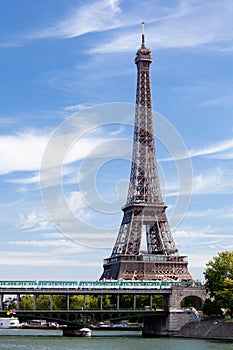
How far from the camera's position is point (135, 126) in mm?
161750

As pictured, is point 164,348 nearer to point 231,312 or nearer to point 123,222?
point 231,312

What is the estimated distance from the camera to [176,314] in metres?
108

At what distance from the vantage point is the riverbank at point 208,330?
93.0 m

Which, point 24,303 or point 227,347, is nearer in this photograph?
point 227,347

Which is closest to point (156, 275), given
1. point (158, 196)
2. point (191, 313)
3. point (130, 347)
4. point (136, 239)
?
point (136, 239)

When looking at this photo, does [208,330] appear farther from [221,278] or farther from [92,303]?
[92,303]

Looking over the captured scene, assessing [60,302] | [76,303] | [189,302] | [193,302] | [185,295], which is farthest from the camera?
[60,302]

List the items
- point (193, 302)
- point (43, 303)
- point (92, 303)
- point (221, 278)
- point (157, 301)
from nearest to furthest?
point (221, 278) < point (193, 302) < point (157, 301) < point (92, 303) < point (43, 303)

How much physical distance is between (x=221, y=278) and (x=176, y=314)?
10.0 meters

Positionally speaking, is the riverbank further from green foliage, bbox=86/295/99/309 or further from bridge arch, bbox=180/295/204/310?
green foliage, bbox=86/295/99/309

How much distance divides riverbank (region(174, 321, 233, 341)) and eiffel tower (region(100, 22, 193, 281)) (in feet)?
110

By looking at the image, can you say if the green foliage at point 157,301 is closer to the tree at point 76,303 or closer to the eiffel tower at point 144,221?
the eiffel tower at point 144,221

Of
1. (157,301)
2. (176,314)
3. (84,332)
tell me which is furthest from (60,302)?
(176,314)

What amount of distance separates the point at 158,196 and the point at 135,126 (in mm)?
18874
